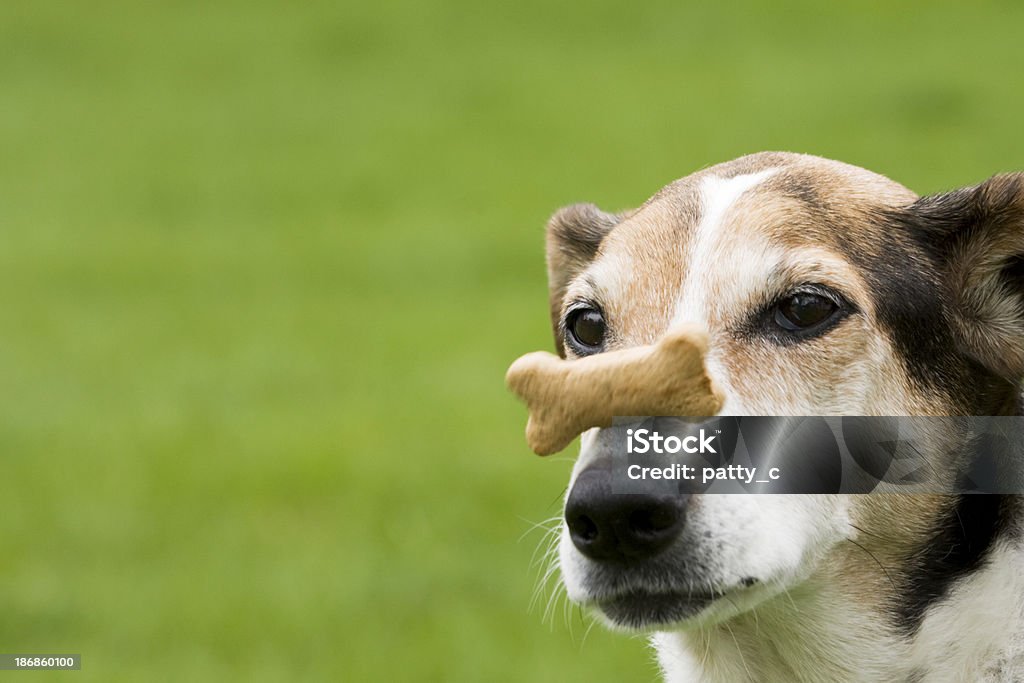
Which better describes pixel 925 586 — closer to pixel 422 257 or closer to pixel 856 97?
pixel 422 257

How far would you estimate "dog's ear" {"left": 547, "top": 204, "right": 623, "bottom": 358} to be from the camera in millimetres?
5184

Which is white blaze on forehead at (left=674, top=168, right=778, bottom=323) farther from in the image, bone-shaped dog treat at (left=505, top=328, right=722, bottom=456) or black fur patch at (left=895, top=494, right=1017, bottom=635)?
black fur patch at (left=895, top=494, right=1017, bottom=635)

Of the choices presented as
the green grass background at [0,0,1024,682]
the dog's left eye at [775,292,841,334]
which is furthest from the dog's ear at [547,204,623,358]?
the green grass background at [0,0,1024,682]

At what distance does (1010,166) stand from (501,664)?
10748 millimetres

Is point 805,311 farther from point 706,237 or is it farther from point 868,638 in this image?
point 868,638

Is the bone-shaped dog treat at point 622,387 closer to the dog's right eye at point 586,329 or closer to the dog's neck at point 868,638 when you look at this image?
the dog's right eye at point 586,329

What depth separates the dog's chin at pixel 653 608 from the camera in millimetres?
3812

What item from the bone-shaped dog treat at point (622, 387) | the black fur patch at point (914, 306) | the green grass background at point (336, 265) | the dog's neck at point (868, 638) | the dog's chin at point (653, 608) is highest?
the green grass background at point (336, 265)

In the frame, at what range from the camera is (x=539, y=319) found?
43.0 feet

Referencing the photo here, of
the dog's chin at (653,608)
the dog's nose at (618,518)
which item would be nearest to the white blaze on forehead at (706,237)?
the dog's nose at (618,518)

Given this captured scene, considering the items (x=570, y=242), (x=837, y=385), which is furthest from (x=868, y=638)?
(x=570, y=242)

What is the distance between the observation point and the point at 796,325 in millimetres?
4172

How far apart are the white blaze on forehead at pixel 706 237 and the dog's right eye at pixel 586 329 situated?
32 cm

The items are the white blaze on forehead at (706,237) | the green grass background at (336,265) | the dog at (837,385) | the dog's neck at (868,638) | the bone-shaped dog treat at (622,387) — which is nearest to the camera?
the bone-shaped dog treat at (622,387)
